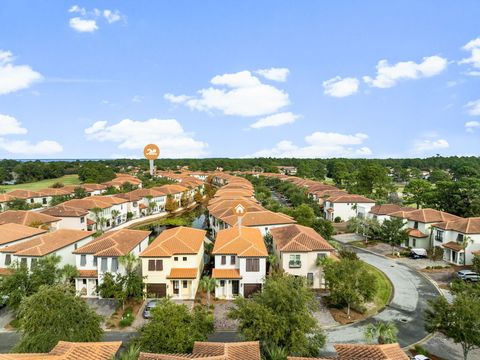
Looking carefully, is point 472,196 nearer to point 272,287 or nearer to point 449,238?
point 449,238

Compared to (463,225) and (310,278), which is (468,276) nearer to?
(463,225)

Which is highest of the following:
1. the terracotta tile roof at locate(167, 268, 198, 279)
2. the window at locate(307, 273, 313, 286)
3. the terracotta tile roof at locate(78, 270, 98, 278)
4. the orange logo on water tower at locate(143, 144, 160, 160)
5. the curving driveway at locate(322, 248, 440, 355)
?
the orange logo on water tower at locate(143, 144, 160, 160)

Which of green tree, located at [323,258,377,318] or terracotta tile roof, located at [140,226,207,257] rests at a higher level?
terracotta tile roof, located at [140,226,207,257]

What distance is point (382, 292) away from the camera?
3844cm

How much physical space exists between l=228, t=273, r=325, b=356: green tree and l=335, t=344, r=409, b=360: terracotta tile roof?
131 inches

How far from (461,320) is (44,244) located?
42.0 meters

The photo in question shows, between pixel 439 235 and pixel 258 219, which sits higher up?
pixel 258 219

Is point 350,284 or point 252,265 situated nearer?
point 350,284

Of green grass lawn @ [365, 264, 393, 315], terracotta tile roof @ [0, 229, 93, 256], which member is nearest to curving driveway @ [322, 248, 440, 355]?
green grass lawn @ [365, 264, 393, 315]

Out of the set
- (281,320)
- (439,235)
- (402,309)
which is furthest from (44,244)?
(439,235)

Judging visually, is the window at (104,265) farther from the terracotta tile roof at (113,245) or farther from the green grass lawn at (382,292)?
the green grass lawn at (382,292)

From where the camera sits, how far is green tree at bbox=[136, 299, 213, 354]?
67.3 feet

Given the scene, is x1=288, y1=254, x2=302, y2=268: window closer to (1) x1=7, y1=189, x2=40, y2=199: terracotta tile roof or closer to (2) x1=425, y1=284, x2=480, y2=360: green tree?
(2) x1=425, y1=284, x2=480, y2=360: green tree

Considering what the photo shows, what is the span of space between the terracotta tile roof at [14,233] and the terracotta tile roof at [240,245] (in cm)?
2600
